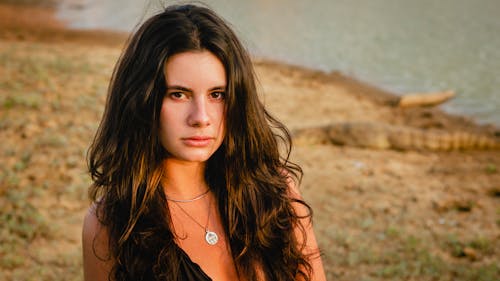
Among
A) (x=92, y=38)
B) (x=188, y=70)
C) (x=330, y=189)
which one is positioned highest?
(x=188, y=70)

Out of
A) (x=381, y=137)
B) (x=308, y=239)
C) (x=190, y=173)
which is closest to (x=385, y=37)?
(x=381, y=137)

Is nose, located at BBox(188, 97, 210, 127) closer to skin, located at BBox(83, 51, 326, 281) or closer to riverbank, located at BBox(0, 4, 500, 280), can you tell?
skin, located at BBox(83, 51, 326, 281)

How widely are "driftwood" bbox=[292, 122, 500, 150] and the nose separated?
A: 5141 mm

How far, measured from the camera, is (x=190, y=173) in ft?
6.77

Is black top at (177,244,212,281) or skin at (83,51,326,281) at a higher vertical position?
skin at (83,51,326,281)

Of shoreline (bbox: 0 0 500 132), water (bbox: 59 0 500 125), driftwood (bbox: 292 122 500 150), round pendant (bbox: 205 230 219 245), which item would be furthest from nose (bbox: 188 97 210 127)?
water (bbox: 59 0 500 125)

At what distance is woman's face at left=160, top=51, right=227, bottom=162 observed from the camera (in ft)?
6.01

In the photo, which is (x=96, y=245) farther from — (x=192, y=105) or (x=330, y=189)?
(x=330, y=189)

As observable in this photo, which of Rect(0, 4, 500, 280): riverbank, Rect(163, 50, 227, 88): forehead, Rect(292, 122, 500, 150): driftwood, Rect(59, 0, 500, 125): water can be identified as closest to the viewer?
Rect(163, 50, 227, 88): forehead

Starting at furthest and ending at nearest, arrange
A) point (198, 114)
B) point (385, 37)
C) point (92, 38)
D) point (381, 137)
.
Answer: point (92, 38)
point (385, 37)
point (381, 137)
point (198, 114)

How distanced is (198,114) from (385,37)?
13.7m

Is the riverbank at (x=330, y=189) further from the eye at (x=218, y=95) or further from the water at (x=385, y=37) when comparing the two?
the water at (x=385, y=37)

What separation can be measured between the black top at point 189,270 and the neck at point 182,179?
0.22 meters

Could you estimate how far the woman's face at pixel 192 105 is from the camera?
1831 mm
